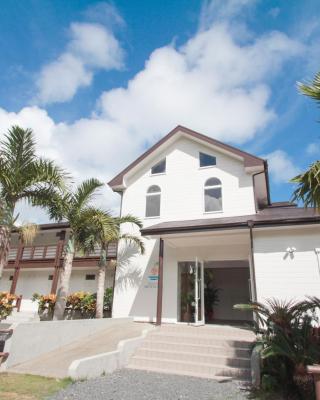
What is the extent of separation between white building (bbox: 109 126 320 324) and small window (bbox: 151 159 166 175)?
0.06 meters

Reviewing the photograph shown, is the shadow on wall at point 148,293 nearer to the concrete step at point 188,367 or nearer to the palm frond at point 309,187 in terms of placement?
the concrete step at point 188,367

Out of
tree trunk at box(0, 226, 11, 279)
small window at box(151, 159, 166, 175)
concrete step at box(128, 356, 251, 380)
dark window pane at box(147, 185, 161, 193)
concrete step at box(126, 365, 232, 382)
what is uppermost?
small window at box(151, 159, 166, 175)

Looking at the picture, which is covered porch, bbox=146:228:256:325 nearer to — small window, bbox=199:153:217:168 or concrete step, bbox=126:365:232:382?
concrete step, bbox=126:365:232:382

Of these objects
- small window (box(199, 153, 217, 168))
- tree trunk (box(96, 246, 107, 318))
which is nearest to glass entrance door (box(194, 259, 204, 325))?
tree trunk (box(96, 246, 107, 318))

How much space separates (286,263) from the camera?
10680 millimetres

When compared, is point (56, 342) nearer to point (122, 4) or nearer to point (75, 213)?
point (75, 213)

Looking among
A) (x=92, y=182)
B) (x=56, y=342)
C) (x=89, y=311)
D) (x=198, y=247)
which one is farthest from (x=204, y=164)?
(x=56, y=342)

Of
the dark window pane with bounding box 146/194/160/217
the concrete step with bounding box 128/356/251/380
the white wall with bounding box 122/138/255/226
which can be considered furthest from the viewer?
the dark window pane with bounding box 146/194/160/217

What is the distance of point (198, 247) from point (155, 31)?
913 cm

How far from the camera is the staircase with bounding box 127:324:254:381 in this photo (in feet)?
23.7

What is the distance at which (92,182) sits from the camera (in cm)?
1166

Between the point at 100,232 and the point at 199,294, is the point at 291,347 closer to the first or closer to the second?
the point at 199,294

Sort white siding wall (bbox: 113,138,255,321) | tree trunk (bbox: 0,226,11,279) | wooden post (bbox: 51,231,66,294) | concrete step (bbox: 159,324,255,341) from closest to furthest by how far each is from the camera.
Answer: tree trunk (bbox: 0,226,11,279) → concrete step (bbox: 159,324,255,341) → white siding wall (bbox: 113,138,255,321) → wooden post (bbox: 51,231,66,294)

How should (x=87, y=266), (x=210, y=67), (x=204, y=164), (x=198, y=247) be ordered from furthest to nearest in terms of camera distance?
(x=87, y=266) → (x=204, y=164) → (x=198, y=247) → (x=210, y=67)
